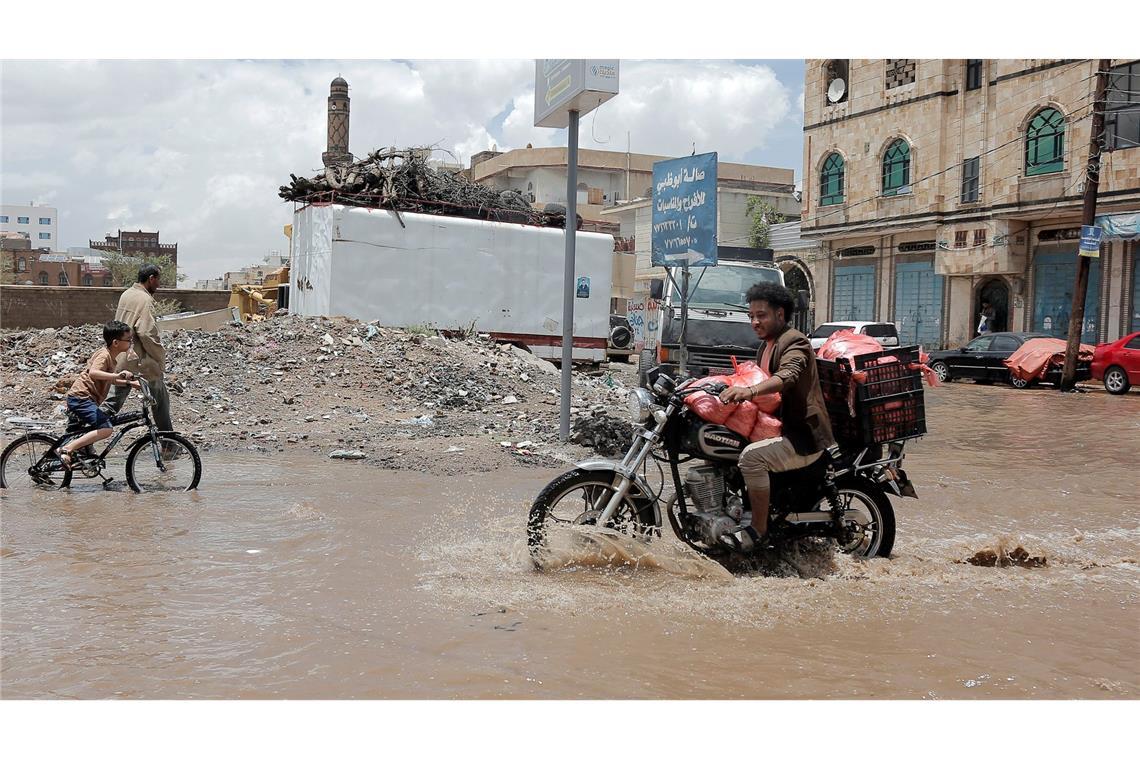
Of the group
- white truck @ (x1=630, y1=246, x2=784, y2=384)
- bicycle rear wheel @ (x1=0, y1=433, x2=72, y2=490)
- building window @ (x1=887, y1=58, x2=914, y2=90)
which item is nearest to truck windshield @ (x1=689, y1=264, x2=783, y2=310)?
white truck @ (x1=630, y1=246, x2=784, y2=384)

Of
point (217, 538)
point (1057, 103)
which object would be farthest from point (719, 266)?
point (1057, 103)

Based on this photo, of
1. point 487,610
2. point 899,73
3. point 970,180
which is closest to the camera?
point 487,610

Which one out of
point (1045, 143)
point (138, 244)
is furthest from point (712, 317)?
point (138, 244)

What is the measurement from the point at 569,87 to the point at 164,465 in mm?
5519

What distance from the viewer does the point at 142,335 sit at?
29.5 feet

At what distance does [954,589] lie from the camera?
18.0 ft

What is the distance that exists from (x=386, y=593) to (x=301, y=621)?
644 millimetres

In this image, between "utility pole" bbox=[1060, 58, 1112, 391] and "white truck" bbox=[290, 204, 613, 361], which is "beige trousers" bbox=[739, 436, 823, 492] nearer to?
"white truck" bbox=[290, 204, 613, 361]

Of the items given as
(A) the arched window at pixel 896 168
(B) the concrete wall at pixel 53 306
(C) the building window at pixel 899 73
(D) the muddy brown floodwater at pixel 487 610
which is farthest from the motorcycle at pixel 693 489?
(C) the building window at pixel 899 73

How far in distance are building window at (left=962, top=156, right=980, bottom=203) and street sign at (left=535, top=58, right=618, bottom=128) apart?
25812mm

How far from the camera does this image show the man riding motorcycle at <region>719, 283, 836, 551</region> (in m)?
5.20

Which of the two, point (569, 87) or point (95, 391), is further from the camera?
point (569, 87)

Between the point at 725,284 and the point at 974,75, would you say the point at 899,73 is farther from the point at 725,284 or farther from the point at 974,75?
the point at 725,284

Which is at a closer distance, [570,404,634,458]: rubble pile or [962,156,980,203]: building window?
[570,404,634,458]: rubble pile
